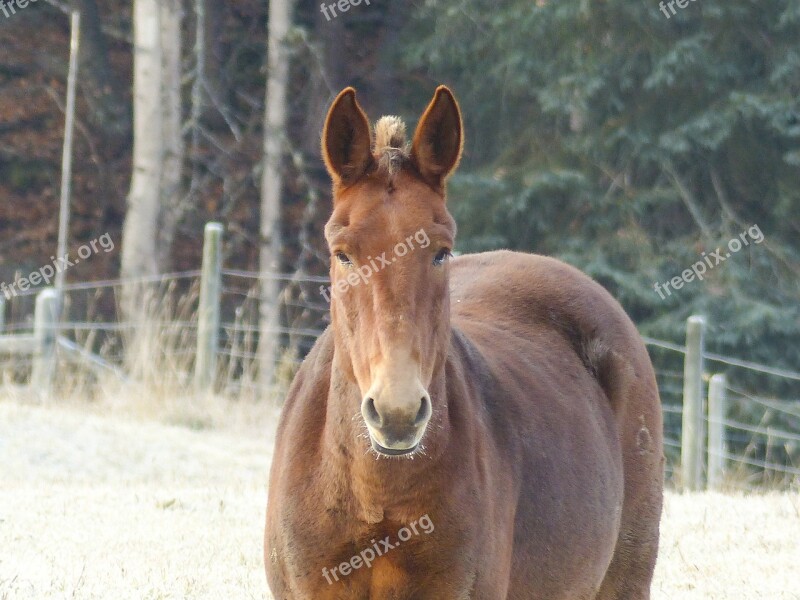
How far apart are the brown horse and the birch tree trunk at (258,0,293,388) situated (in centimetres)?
1090

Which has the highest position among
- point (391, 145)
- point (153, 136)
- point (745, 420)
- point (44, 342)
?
point (153, 136)

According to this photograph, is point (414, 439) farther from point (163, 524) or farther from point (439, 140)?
point (163, 524)

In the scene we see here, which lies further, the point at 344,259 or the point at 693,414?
the point at 693,414

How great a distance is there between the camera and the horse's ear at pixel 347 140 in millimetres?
3061

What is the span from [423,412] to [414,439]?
0.07 m

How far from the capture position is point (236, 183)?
17984 millimetres

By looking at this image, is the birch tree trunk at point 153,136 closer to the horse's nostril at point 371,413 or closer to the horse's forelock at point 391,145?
the horse's forelock at point 391,145

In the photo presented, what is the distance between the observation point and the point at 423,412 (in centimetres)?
263

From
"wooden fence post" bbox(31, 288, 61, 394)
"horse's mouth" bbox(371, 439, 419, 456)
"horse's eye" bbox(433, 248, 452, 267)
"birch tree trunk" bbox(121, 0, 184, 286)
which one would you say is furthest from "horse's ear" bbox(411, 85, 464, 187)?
"birch tree trunk" bbox(121, 0, 184, 286)

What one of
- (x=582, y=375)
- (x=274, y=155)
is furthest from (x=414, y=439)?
(x=274, y=155)

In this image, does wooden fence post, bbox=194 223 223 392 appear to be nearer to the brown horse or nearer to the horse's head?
the brown horse

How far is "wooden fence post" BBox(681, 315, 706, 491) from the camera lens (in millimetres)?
8797

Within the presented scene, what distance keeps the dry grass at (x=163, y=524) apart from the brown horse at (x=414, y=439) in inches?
61.7

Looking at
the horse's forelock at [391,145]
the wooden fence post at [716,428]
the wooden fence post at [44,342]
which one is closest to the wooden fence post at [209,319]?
the wooden fence post at [44,342]
